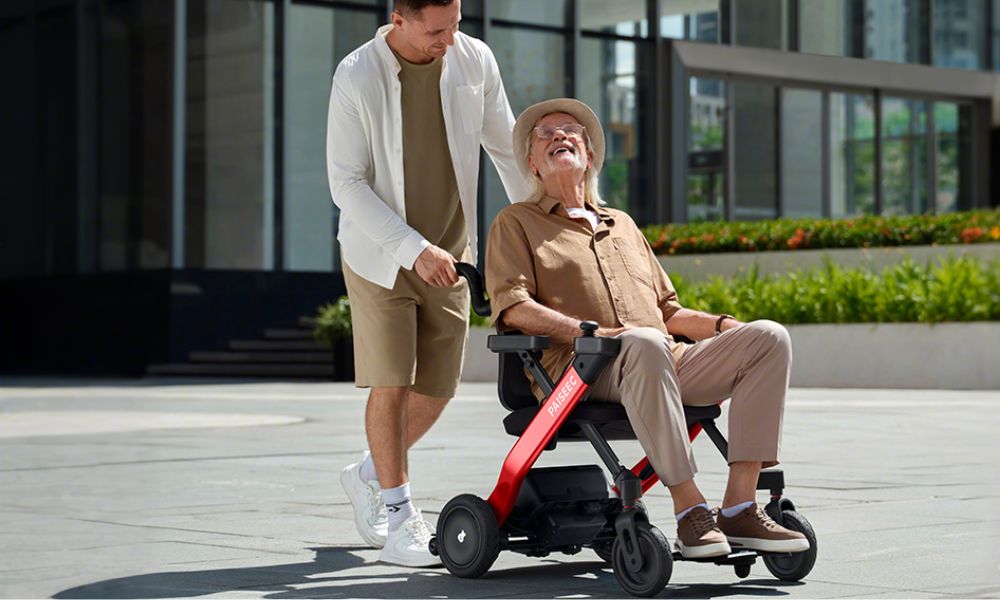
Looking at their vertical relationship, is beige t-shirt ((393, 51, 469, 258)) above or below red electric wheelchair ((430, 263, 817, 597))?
above

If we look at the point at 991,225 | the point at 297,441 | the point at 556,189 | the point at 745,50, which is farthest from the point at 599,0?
the point at 556,189

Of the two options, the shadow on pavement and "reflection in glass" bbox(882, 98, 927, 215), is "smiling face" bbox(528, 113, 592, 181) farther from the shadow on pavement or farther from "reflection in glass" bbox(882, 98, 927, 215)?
"reflection in glass" bbox(882, 98, 927, 215)

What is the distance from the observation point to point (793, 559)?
174 inches

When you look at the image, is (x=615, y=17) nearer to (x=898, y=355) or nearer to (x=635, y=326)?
(x=898, y=355)

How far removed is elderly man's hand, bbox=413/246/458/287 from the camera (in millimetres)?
4824

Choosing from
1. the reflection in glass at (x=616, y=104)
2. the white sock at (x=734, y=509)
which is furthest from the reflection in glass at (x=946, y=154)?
the white sock at (x=734, y=509)

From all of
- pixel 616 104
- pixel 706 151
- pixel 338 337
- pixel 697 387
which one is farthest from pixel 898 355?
pixel 697 387

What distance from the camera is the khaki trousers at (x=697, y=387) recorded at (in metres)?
4.27

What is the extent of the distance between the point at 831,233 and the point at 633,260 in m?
15.4

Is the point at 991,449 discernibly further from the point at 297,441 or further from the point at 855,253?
the point at 855,253

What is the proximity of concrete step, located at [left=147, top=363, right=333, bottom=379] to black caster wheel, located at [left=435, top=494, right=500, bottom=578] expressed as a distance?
49.7 feet

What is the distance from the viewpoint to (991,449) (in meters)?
8.75

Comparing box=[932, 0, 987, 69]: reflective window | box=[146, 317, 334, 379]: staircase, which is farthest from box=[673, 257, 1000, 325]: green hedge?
box=[932, 0, 987, 69]: reflective window

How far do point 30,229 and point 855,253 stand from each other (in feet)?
38.0
